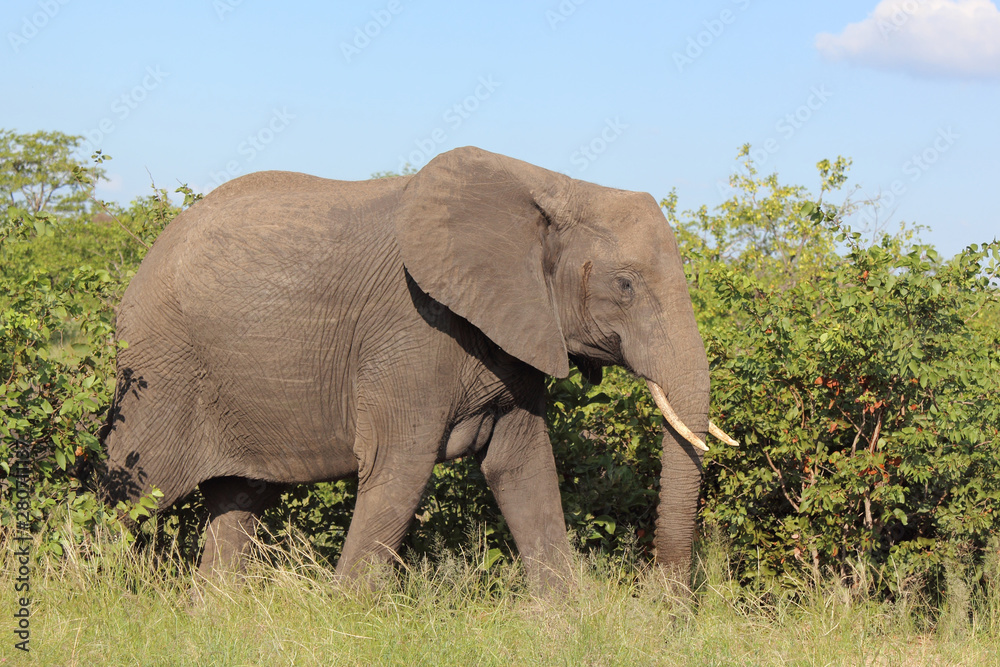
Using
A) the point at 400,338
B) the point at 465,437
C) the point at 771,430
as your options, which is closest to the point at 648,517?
the point at 771,430

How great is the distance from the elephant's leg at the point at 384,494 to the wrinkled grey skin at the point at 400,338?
0.01 m

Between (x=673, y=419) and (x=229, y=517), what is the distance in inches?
112

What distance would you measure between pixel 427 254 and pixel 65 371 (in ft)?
7.28

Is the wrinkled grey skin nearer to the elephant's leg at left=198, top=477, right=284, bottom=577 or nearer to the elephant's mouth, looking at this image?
the elephant's mouth

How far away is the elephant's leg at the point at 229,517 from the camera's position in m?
6.59

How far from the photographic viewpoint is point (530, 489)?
6.11 m

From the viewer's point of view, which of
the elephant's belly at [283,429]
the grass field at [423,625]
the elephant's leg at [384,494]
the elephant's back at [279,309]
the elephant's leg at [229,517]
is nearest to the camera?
the grass field at [423,625]

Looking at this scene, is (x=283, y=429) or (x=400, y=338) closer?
(x=400, y=338)

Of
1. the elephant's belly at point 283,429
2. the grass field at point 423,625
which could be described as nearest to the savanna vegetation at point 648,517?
the grass field at point 423,625

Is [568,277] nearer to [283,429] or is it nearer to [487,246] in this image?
[487,246]

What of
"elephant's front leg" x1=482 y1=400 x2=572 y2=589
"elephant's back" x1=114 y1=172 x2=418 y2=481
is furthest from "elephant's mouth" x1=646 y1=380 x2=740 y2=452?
"elephant's back" x1=114 y1=172 x2=418 y2=481

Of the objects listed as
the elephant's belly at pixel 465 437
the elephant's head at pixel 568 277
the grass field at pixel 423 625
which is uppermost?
the elephant's head at pixel 568 277

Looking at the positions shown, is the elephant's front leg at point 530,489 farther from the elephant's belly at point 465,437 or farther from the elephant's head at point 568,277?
the elephant's head at point 568,277

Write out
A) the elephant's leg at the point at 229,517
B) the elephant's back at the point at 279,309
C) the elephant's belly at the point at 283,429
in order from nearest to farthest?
the elephant's back at the point at 279,309, the elephant's belly at the point at 283,429, the elephant's leg at the point at 229,517
